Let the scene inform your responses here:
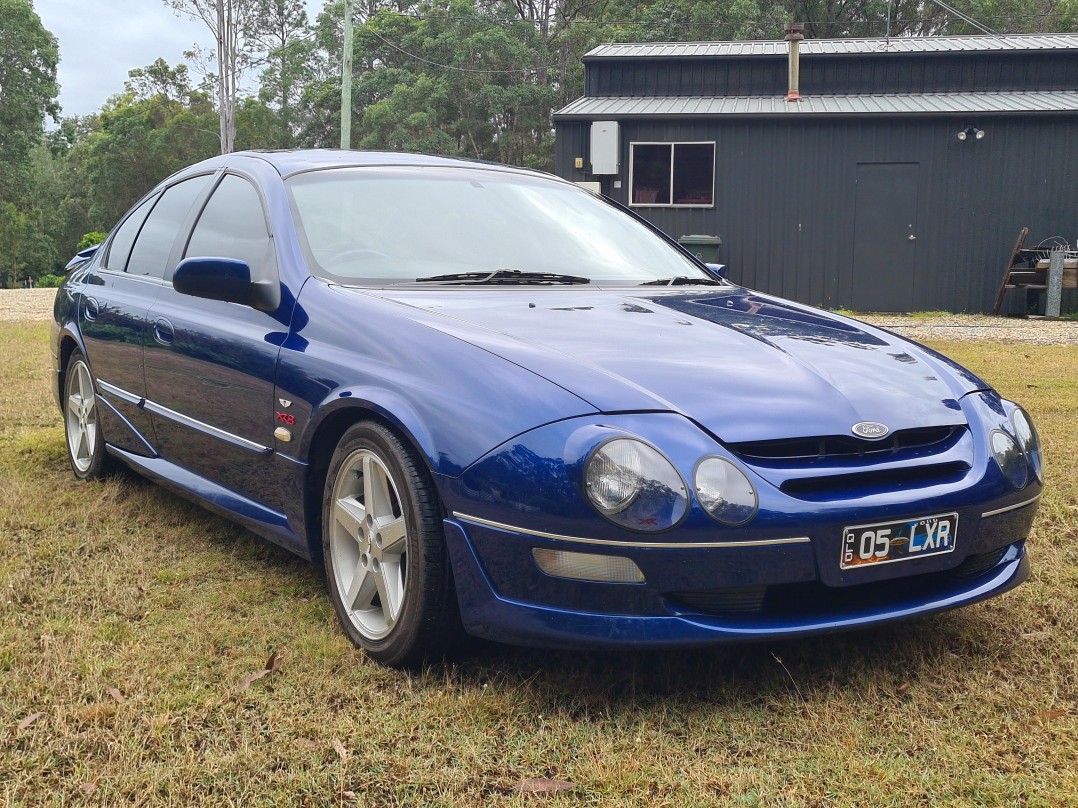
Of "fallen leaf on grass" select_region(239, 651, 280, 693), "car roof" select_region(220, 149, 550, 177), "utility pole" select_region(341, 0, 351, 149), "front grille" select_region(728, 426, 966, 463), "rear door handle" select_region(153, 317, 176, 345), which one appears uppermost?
"utility pole" select_region(341, 0, 351, 149)

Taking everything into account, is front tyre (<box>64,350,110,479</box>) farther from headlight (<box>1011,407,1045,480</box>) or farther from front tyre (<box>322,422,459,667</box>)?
headlight (<box>1011,407,1045,480</box>)

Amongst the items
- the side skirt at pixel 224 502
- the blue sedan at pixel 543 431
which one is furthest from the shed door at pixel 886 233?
the side skirt at pixel 224 502

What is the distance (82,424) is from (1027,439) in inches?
154

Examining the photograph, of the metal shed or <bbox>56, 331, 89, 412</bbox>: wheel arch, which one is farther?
the metal shed

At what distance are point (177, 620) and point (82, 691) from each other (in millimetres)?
535

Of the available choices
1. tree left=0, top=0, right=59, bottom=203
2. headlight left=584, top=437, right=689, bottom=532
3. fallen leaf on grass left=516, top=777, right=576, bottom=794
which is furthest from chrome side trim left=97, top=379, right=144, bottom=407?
tree left=0, top=0, right=59, bottom=203

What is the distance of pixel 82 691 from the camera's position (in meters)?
2.57

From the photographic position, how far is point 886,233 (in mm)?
17109

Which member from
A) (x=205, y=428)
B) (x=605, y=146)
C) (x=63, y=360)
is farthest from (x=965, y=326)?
(x=205, y=428)

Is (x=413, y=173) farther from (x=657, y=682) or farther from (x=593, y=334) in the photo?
(x=657, y=682)

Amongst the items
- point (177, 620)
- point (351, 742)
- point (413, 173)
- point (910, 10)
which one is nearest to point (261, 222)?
point (413, 173)

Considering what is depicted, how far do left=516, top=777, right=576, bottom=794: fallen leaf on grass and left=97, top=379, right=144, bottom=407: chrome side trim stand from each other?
249 cm

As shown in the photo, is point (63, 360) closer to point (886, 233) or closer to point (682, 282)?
point (682, 282)

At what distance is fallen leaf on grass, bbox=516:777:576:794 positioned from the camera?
→ 84.9 inches
